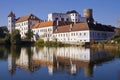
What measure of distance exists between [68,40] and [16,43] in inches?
609

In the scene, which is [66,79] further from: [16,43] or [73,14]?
[73,14]

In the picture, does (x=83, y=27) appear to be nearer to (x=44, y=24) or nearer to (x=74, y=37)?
(x=74, y=37)

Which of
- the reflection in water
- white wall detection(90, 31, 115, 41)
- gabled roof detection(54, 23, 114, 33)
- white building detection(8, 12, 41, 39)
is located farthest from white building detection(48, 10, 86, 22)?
the reflection in water

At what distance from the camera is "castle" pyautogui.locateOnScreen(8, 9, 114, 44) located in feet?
226

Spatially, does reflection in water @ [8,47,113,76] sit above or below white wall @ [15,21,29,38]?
below

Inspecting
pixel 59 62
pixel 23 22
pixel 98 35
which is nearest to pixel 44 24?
pixel 23 22

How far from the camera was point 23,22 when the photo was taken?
104 metres

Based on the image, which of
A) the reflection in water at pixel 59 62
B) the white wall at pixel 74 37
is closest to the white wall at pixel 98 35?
the white wall at pixel 74 37

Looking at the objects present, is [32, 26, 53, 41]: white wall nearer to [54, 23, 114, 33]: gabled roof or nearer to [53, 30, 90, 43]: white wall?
[53, 30, 90, 43]: white wall

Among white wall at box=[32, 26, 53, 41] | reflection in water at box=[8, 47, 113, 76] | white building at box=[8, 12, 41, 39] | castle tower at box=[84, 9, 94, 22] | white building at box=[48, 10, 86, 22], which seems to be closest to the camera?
reflection in water at box=[8, 47, 113, 76]

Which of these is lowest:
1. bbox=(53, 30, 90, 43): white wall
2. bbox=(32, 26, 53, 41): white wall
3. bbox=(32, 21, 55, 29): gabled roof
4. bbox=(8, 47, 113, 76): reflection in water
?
bbox=(8, 47, 113, 76): reflection in water

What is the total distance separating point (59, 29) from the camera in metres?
81.1

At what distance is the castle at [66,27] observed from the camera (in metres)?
68.8

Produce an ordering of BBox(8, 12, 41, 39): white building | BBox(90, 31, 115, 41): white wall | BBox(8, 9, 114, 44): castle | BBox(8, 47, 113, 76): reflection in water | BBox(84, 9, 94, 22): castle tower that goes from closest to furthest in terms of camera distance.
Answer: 1. BBox(8, 47, 113, 76): reflection in water
2. BBox(90, 31, 115, 41): white wall
3. BBox(8, 9, 114, 44): castle
4. BBox(8, 12, 41, 39): white building
5. BBox(84, 9, 94, 22): castle tower
